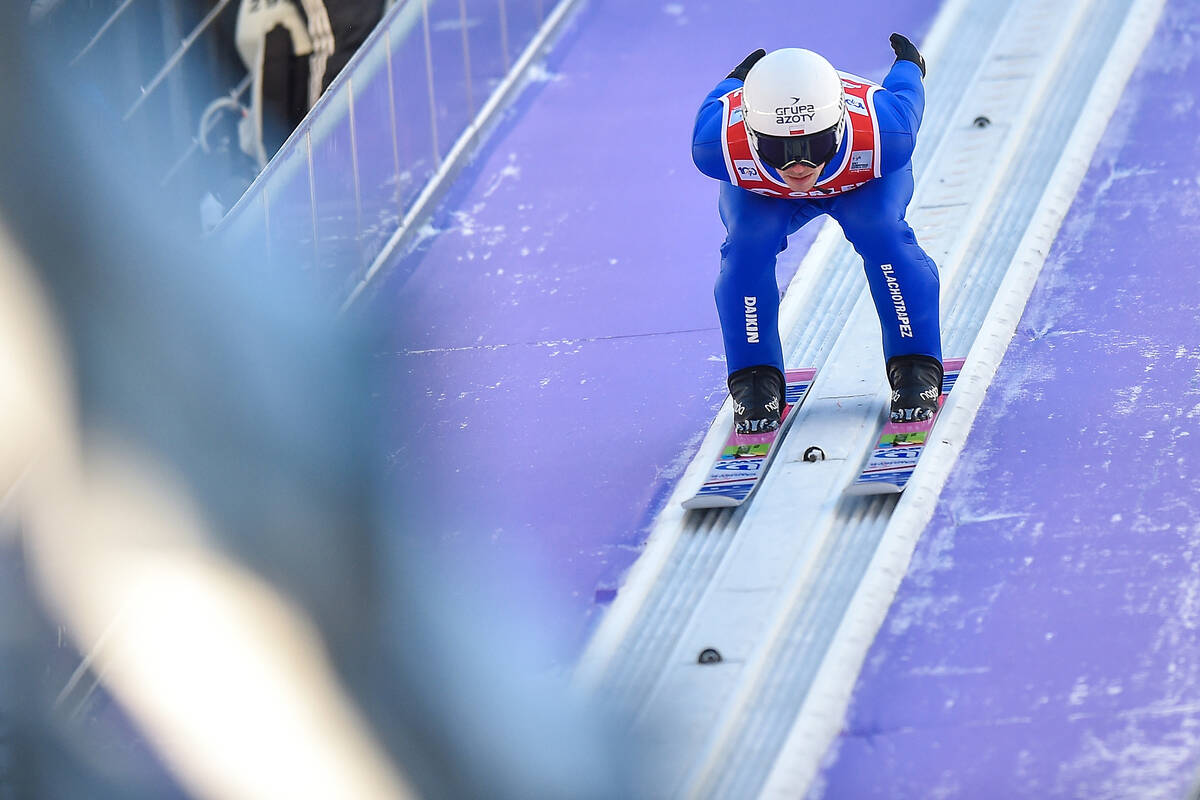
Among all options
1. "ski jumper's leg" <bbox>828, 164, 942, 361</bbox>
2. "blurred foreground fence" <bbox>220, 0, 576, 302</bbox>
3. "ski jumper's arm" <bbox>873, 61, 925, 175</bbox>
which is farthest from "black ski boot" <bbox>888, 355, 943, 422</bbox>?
"blurred foreground fence" <bbox>220, 0, 576, 302</bbox>

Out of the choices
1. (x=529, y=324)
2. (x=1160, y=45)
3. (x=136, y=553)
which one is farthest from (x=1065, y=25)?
(x=136, y=553)

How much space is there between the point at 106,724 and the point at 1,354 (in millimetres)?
955

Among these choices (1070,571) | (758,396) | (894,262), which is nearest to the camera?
(1070,571)

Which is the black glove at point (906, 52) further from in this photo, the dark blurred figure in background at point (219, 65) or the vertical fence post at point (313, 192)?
the dark blurred figure in background at point (219, 65)

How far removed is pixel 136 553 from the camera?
1.42m

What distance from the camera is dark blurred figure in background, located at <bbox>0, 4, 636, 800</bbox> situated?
1251 millimetres

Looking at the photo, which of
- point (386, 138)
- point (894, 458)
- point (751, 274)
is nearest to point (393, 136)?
point (386, 138)

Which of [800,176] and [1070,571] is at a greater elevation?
[800,176]

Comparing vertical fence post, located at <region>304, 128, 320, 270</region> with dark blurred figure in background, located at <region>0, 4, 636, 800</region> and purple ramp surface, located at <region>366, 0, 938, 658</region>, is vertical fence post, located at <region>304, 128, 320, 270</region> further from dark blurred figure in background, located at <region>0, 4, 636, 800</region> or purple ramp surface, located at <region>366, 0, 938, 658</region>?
dark blurred figure in background, located at <region>0, 4, 636, 800</region>

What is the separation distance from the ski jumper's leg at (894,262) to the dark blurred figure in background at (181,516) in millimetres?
2248

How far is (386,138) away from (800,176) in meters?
Answer: 2.28

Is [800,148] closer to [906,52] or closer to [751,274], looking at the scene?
[751,274]

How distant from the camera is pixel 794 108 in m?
3.65

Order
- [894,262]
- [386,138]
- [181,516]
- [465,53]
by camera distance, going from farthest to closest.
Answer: [465,53]
[386,138]
[894,262]
[181,516]
